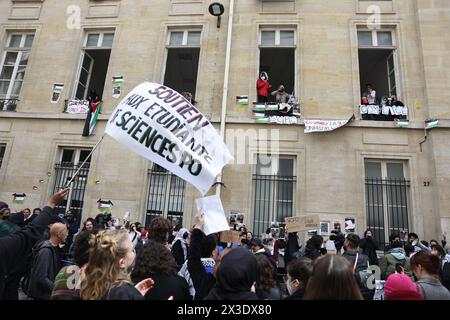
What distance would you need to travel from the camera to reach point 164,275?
2.62 meters

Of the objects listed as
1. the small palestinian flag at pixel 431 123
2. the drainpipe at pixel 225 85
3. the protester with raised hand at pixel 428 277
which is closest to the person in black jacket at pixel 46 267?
the protester with raised hand at pixel 428 277

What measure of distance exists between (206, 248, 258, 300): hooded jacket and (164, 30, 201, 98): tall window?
10.8 m

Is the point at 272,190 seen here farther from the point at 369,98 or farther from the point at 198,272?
the point at 198,272

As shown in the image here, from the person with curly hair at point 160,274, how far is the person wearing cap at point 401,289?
162cm

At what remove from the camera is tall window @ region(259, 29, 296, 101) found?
11625 mm

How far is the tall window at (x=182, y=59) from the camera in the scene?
12039 millimetres

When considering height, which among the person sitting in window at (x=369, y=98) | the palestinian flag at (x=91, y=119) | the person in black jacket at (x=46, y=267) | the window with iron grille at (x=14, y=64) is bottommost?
the person in black jacket at (x=46, y=267)

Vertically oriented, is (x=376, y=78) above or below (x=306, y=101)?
above

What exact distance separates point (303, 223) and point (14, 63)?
1248cm

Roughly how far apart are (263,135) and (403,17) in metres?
6.33

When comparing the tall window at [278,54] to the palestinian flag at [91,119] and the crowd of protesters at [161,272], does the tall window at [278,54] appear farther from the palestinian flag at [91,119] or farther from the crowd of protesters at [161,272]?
the crowd of protesters at [161,272]
